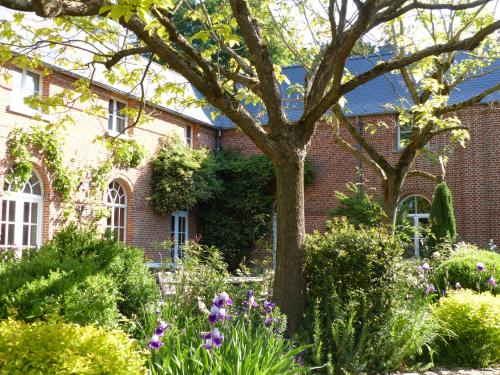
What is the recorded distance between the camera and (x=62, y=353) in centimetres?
323

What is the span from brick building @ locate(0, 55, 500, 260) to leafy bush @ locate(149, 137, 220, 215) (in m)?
0.30

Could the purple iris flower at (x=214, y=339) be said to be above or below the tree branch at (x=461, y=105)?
below

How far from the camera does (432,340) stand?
6.24m

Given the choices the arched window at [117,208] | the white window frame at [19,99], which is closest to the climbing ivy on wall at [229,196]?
the arched window at [117,208]

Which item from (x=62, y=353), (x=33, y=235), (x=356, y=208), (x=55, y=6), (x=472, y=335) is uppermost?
(x=55, y=6)

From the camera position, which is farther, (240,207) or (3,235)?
(240,207)

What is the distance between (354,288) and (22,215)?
33.8 ft

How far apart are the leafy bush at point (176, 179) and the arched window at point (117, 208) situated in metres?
1.01

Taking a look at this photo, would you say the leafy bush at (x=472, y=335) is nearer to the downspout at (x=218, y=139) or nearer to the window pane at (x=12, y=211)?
the window pane at (x=12, y=211)

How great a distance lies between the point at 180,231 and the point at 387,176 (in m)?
10.3

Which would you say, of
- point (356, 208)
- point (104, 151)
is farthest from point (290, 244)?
point (104, 151)

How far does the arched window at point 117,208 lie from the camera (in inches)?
661

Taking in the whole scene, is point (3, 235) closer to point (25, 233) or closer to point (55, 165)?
point (25, 233)

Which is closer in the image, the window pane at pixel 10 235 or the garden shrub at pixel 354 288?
the garden shrub at pixel 354 288
